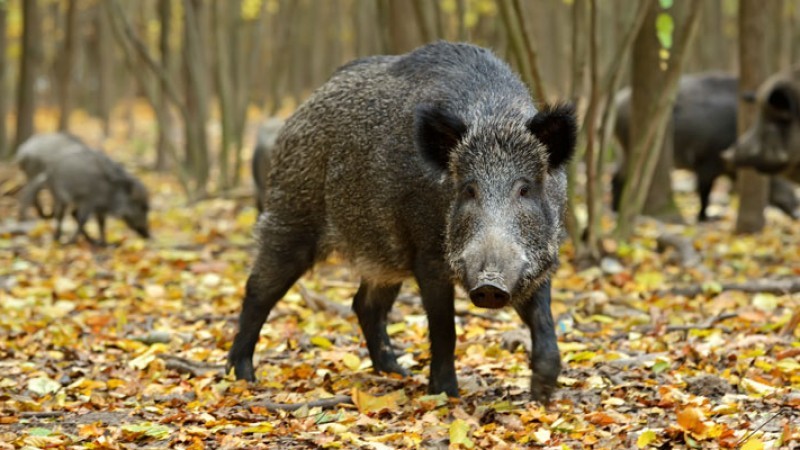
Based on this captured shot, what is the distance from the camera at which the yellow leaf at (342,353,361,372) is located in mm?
6625

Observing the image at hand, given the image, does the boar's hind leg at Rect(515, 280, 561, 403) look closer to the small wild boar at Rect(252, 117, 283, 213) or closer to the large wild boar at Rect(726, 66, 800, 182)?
the large wild boar at Rect(726, 66, 800, 182)

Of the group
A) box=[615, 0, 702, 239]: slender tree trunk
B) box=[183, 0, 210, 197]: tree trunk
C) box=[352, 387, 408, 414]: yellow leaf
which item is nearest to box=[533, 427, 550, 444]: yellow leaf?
box=[352, 387, 408, 414]: yellow leaf

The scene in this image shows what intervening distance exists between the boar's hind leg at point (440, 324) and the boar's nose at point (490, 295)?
2.67 feet

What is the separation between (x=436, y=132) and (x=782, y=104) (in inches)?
274

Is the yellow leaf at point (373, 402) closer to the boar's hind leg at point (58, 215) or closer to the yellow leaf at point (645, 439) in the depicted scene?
the yellow leaf at point (645, 439)

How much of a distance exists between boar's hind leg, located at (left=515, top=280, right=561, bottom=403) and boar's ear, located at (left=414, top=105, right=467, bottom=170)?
778 mm

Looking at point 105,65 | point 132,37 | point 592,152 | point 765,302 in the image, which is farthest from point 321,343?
point 105,65

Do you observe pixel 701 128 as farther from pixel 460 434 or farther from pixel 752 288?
pixel 460 434

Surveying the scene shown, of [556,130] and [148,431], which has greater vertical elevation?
[556,130]

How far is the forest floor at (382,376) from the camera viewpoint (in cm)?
490

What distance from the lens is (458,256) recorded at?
509cm

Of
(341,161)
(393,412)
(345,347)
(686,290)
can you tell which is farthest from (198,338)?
(686,290)

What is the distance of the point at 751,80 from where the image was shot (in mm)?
11625

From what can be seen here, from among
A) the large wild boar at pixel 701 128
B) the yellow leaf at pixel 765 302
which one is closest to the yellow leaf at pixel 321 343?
the yellow leaf at pixel 765 302
